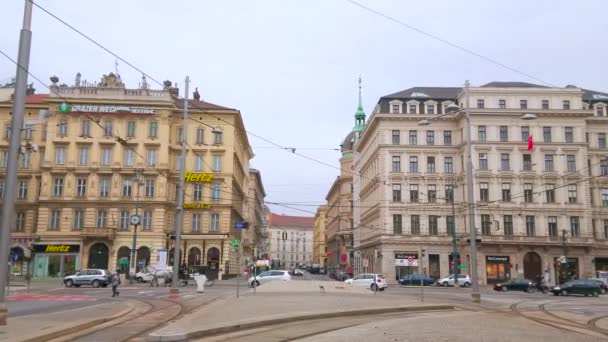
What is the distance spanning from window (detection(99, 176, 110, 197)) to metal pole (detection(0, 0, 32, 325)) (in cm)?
4901

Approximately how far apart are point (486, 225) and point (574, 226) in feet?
31.4

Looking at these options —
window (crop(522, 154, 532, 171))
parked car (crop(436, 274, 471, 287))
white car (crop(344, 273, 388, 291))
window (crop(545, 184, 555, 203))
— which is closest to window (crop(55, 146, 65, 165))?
white car (crop(344, 273, 388, 291))

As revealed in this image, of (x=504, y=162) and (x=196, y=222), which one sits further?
(x=504, y=162)

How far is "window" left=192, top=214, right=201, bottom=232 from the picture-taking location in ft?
205

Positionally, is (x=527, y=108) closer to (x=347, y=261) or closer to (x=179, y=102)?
(x=179, y=102)

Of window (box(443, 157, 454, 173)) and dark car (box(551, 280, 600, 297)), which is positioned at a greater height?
window (box(443, 157, 454, 173))

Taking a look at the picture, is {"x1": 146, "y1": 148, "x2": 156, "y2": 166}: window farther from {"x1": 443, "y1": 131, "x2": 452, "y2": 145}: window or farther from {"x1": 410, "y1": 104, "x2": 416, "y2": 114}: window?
{"x1": 443, "y1": 131, "x2": 452, "y2": 145}: window

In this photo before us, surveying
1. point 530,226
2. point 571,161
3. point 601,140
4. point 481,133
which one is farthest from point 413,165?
point 601,140

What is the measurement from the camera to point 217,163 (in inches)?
2518

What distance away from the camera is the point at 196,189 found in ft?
208

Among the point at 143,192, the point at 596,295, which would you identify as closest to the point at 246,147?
the point at 143,192

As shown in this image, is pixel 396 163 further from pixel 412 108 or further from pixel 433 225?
pixel 433 225

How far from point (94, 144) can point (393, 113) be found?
33580 mm

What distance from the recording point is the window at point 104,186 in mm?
60906
